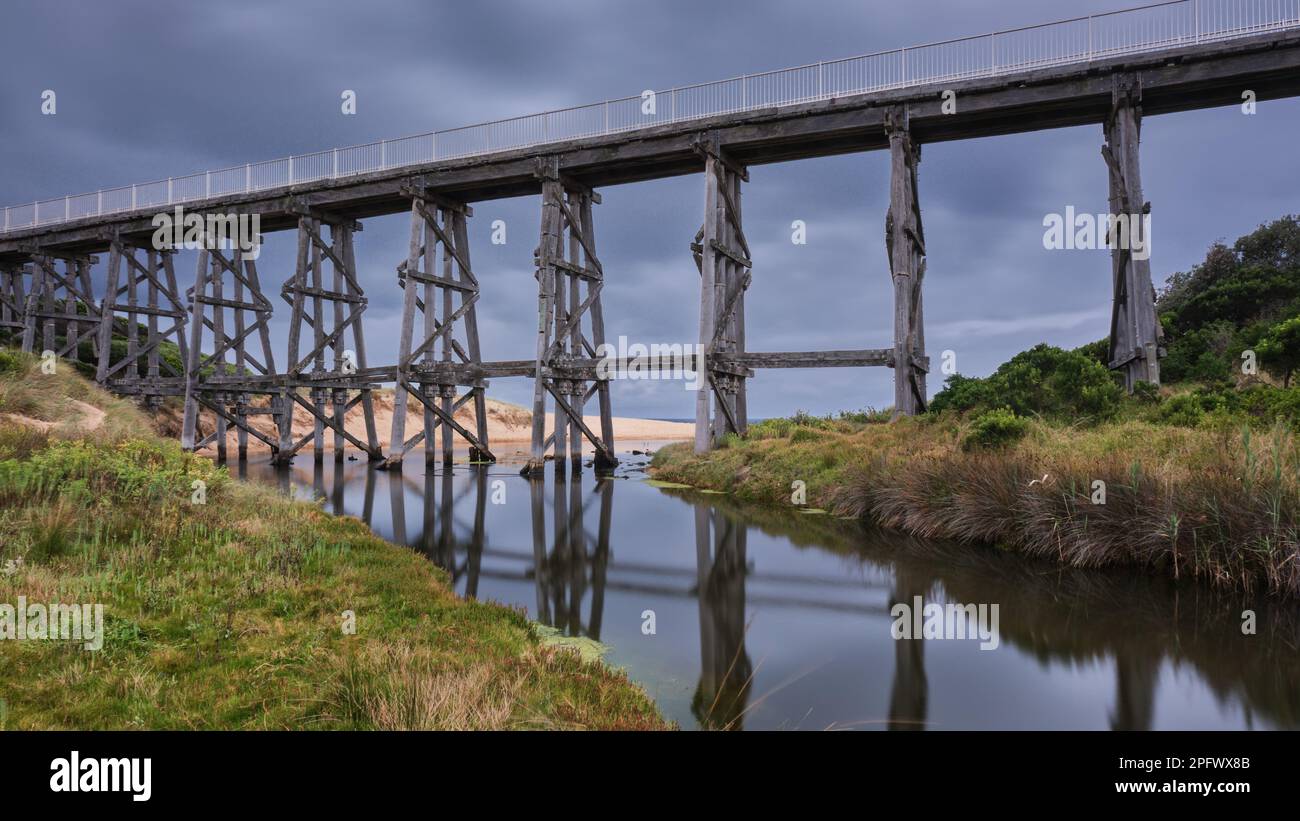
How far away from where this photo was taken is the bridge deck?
59.3 ft

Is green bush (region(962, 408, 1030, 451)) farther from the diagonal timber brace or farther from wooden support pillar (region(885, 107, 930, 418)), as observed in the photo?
the diagonal timber brace

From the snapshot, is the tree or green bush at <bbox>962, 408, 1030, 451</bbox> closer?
green bush at <bbox>962, 408, 1030, 451</bbox>

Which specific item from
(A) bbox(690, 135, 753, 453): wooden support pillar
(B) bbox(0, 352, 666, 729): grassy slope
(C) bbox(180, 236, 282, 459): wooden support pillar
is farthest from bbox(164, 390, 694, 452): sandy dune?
(B) bbox(0, 352, 666, 729): grassy slope

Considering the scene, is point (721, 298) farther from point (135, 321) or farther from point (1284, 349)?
point (135, 321)

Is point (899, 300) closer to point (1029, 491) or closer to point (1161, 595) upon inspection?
point (1029, 491)

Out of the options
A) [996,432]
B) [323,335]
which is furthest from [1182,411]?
[323,335]

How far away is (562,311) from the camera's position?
87.5ft

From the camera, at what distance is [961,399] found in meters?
17.7

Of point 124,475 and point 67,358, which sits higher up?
point 67,358

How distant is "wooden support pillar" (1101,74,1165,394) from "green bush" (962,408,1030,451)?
6.17 metres

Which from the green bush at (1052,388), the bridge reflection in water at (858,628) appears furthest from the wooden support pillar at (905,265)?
the bridge reflection in water at (858,628)

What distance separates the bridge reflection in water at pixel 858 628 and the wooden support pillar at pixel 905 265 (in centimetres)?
740
